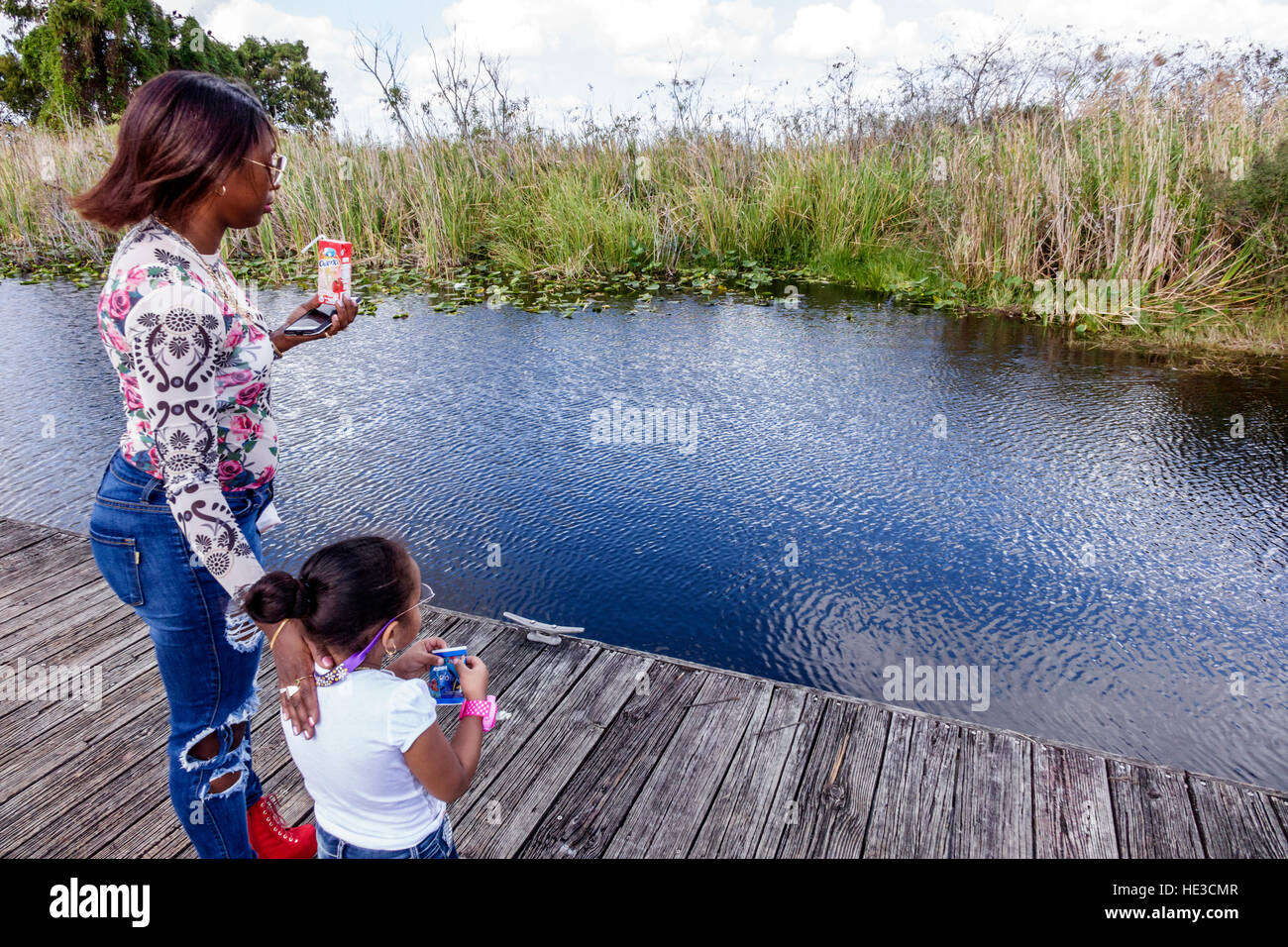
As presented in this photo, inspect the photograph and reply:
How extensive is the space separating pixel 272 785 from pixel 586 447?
8.27 ft

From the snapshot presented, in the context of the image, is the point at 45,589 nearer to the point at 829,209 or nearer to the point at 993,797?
the point at 993,797

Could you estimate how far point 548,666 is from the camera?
240 cm

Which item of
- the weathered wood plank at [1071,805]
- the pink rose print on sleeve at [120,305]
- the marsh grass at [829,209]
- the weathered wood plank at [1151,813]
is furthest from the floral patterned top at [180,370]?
the marsh grass at [829,209]

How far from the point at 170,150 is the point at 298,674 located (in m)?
0.85

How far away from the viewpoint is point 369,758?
4.04 ft

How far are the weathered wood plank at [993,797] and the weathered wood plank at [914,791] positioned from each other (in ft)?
0.08

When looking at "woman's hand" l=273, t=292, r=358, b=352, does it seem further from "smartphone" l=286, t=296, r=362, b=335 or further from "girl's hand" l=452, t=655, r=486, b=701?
"girl's hand" l=452, t=655, r=486, b=701

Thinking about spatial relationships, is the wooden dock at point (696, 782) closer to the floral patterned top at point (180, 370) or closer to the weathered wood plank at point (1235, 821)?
the weathered wood plank at point (1235, 821)

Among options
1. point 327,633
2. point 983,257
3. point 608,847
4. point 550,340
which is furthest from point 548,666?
point 983,257

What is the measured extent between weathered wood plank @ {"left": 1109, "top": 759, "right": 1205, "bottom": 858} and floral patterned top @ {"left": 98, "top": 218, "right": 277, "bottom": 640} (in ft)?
6.03

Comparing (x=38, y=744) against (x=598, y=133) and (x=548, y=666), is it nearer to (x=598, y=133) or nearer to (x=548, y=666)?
(x=548, y=666)

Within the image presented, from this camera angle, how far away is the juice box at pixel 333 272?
1.83 m

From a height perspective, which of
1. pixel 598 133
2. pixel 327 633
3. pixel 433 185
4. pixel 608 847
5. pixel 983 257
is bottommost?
pixel 608 847

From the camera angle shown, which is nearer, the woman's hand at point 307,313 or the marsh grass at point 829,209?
the woman's hand at point 307,313
